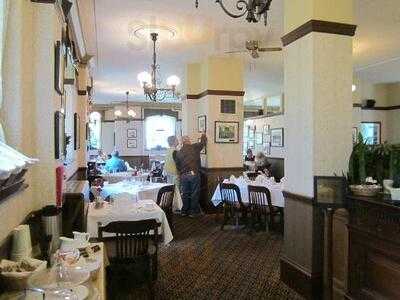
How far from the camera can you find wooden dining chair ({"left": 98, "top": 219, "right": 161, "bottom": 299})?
3.40 metres

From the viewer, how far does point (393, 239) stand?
2443mm

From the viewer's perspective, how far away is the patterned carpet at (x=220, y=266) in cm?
369

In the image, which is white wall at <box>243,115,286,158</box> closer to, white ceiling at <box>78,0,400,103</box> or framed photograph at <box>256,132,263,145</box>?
framed photograph at <box>256,132,263,145</box>

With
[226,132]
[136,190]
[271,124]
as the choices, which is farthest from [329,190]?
[271,124]

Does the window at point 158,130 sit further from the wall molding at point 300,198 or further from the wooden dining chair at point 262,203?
the wall molding at point 300,198

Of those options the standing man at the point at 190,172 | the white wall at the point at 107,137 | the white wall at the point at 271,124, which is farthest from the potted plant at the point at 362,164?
the white wall at the point at 107,137

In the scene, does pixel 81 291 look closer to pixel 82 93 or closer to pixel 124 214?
pixel 124 214

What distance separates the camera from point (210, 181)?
24.4 feet

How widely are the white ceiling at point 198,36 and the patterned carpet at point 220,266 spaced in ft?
10.9

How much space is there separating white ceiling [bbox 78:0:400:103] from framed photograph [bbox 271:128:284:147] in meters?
1.59

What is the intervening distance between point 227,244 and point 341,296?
2.31m

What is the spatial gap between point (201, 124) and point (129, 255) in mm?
4687

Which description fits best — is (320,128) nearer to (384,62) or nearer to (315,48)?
(315,48)

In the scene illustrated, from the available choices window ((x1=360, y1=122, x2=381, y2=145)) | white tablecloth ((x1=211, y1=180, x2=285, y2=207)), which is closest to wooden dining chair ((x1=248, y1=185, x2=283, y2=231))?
white tablecloth ((x1=211, y1=180, x2=285, y2=207))
